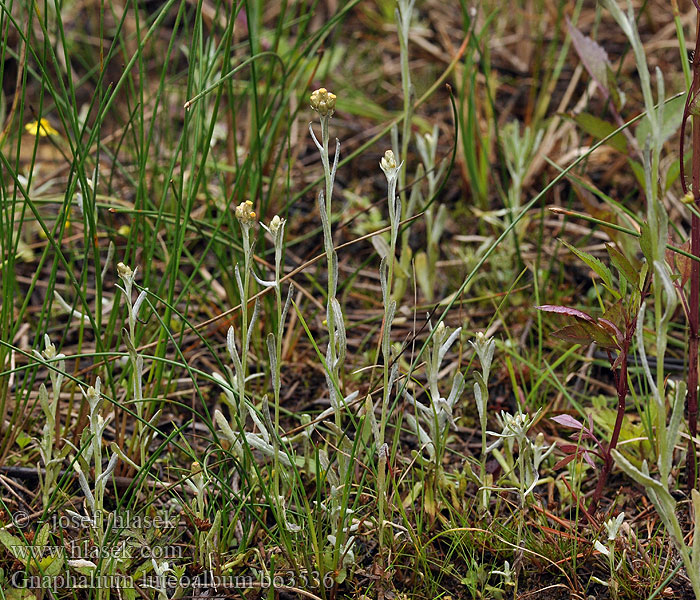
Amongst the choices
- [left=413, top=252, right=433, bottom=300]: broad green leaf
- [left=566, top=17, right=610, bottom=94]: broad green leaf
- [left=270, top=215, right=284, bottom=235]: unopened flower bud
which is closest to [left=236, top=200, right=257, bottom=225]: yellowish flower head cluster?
[left=270, top=215, right=284, bottom=235]: unopened flower bud

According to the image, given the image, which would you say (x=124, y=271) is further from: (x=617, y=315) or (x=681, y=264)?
(x=681, y=264)

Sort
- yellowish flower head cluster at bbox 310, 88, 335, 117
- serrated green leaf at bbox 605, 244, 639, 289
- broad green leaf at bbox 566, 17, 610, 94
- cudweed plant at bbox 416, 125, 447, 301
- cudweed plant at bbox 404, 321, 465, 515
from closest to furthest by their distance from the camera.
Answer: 1. yellowish flower head cluster at bbox 310, 88, 335, 117
2. serrated green leaf at bbox 605, 244, 639, 289
3. cudweed plant at bbox 404, 321, 465, 515
4. broad green leaf at bbox 566, 17, 610, 94
5. cudweed plant at bbox 416, 125, 447, 301

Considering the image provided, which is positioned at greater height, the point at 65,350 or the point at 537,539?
the point at 537,539

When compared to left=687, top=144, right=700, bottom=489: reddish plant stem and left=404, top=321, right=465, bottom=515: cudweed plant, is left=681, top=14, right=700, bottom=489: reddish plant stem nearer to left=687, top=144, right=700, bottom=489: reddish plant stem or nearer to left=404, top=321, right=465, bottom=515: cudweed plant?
left=687, top=144, right=700, bottom=489: reddish plant stem

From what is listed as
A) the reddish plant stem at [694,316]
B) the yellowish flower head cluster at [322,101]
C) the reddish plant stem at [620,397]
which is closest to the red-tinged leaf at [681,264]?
the reddish plant stem at [694,316]

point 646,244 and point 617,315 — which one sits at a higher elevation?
point 646,244

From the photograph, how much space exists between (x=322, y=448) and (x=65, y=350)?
89cm

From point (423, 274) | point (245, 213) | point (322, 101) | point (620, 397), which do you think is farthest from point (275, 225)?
point (423, 274)

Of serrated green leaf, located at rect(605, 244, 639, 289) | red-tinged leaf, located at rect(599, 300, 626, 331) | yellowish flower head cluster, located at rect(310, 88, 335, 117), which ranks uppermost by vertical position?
yellowish flower head cluster, located at rect(310, 88, 335, 117)

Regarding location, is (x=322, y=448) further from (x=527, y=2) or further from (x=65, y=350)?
(x=527, y=2)

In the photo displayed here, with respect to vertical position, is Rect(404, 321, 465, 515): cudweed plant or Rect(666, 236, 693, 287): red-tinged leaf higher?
Rect(666, 236, 693, 287): red-tinged leaf

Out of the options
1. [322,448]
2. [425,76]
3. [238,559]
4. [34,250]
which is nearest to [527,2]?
[425,76]

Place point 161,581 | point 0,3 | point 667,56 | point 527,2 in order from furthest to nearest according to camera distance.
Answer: point 527,2 → point 667,56 → point 0,3 → point 161,581

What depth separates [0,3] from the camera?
4.51ft
